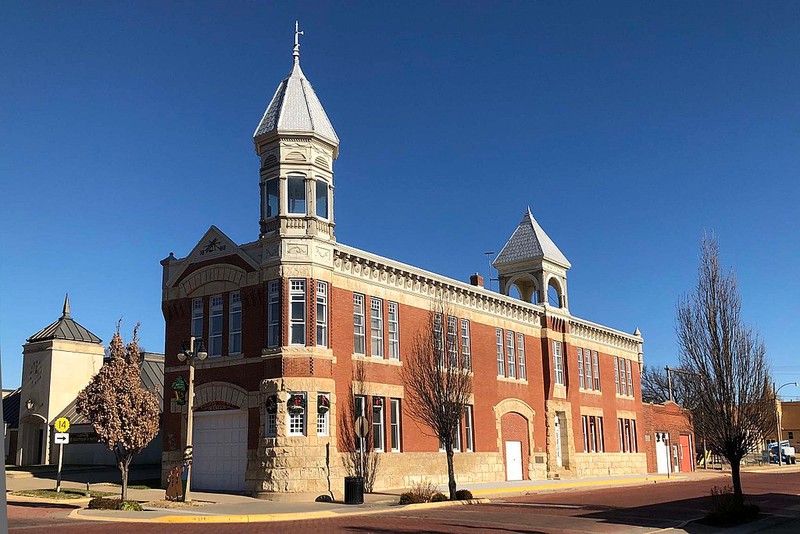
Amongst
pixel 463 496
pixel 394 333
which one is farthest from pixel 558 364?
pixel 463 496

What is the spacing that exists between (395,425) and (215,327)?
9.18m

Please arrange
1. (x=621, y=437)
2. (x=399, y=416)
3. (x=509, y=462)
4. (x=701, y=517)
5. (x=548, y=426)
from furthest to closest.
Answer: (x=621, y=437)
(x=548, y=426)
(x=509, y=462)
(x=399, y=416)
(x=701, y=517)

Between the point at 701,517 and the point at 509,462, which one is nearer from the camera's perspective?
the point at 701,517

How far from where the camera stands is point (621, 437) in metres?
55.8

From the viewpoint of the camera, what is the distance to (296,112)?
108 feet

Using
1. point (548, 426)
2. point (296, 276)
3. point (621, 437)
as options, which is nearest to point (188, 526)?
point (296, 276)

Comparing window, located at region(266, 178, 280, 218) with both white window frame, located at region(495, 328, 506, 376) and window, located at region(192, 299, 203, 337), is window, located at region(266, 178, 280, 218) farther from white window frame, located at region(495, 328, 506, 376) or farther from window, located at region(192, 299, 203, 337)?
white window frame, located at region(495, 328, 506, 376)

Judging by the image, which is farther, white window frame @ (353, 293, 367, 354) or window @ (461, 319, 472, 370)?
window @ (461, 319, 472, 370)

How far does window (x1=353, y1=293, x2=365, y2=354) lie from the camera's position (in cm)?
3369

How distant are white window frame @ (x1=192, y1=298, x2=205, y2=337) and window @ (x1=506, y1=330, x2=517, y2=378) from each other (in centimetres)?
1807

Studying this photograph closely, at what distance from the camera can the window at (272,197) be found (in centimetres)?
3241

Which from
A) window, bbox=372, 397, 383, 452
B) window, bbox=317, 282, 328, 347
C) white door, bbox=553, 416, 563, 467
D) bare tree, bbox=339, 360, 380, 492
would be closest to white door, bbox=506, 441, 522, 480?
white door, bbox=553, 416, 563, 467

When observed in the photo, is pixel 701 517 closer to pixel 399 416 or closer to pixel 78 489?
pixel 399 416

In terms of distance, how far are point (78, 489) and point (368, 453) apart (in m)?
11.7
